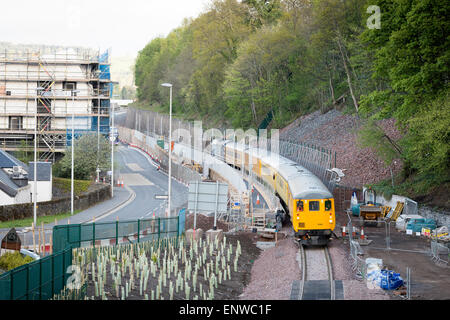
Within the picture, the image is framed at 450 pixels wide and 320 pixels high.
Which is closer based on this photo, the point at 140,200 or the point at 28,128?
the point at 140,200

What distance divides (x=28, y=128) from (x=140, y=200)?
89.5 ft

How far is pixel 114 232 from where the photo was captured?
27266mm

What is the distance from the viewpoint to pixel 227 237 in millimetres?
30906

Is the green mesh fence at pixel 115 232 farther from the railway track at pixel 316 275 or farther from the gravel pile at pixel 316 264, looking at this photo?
the gravel pile at pixel 316 264

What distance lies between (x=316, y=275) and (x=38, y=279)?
10.4 m

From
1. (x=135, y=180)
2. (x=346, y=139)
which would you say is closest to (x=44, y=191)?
(x=135, y=180)

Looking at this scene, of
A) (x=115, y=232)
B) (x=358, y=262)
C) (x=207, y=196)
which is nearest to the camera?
(x=358, y=262)

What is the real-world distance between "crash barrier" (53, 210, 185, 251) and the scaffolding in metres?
43.3

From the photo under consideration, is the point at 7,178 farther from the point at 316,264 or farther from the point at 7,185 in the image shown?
the point at 316,264

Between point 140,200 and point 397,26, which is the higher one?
point 397,26

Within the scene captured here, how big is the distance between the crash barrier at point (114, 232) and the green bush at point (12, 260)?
1.26 m
